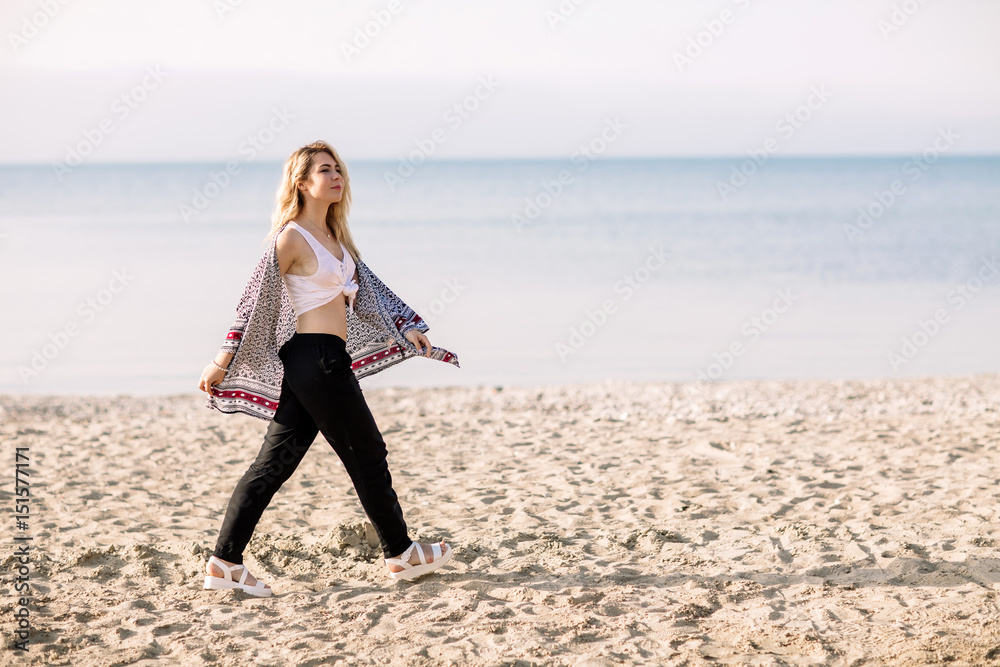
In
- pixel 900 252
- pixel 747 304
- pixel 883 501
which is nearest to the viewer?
pixel 883 501

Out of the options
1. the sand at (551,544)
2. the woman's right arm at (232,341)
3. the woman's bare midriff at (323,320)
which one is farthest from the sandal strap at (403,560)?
the woman's right arm at (232,341)

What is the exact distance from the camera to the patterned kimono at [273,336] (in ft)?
12.3

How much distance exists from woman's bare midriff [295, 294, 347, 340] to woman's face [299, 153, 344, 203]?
1.44ft

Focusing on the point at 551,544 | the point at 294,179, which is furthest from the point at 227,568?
the point at 294,179

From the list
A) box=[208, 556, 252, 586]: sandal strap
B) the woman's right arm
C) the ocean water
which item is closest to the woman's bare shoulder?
the woman's right arm

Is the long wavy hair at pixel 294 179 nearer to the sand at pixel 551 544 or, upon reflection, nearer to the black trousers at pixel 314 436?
the black trousers at pixel 314 436

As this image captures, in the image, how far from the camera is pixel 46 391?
10781mm

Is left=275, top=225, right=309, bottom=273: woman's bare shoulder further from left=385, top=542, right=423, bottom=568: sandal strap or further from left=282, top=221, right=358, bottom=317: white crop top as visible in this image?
left=385, top=542, right=423, bottom=568: sandal strap

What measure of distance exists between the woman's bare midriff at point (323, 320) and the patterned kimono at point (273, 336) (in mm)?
54

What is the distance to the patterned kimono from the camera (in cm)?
373

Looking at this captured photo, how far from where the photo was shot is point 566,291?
727 inches

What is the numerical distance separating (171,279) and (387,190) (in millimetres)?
41168

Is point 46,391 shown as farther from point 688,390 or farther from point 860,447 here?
point 860,447

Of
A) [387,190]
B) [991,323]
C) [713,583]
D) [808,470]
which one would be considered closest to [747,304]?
[991,323]
